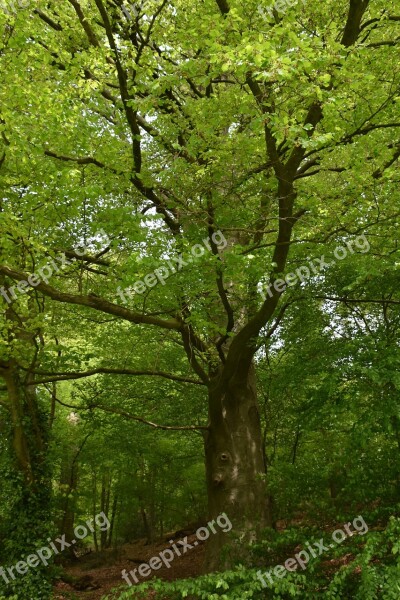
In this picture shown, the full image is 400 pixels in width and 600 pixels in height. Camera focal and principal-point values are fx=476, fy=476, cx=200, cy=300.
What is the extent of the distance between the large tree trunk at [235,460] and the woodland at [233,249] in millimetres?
33

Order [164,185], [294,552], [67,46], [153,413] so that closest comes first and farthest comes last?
[294,552] → [164,185] → [67,46] → [153,413]

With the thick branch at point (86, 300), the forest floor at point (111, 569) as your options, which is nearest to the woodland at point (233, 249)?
the thick branch at point (86, 300)

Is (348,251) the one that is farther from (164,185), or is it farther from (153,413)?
(153,413)

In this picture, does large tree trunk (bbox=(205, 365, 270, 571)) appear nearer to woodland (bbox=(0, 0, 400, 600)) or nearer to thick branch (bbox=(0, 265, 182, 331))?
woodland (bbox=(0, 0, 400, 600))

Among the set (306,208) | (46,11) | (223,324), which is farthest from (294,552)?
(46,11)

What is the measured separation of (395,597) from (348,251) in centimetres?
503

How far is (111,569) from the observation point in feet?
52.4

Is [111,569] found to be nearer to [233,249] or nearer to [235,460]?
[235,460]

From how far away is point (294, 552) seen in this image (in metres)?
5.66

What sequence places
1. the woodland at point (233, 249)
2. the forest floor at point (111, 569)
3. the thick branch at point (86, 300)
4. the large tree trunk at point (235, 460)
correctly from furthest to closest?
the forest floor at point (111, 569) < the large tree trunk at point (235, 460) < the thick branch at point (86, 300) < the woodland at point (233, 249)

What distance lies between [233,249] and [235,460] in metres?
3.67

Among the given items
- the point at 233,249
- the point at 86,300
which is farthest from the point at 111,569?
the point at 233,249

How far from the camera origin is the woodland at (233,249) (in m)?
5.21

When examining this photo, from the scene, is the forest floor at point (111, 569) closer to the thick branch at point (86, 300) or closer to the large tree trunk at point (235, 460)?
the large tree trunk at point (235, 460)
